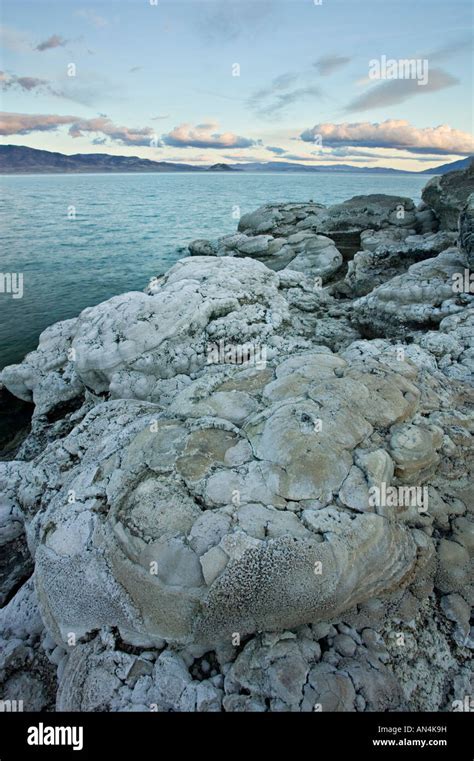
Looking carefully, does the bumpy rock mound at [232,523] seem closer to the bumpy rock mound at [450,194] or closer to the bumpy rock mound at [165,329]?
the bumpy rock mound at [165,329]

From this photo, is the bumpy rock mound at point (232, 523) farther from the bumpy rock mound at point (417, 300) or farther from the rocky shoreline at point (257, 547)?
the bumpy rock mound at point (417, 300)

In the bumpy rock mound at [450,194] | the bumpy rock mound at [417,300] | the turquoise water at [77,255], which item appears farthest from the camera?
the turquoise water at [77,255]

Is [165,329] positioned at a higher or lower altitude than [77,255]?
lower

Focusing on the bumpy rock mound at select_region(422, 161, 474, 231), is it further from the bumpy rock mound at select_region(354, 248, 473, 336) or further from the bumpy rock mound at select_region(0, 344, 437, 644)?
the bumpy rock mound at select_region(0, 344, 437, 644)

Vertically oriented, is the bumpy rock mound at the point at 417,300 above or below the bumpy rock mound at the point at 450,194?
below

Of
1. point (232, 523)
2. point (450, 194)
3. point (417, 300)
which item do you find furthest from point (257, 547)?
point (450, 194)

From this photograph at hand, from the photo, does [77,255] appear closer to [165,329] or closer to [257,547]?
[165,329]

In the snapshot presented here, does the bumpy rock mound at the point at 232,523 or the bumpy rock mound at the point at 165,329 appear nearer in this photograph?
the bumpy rock mound at the point at 232,523

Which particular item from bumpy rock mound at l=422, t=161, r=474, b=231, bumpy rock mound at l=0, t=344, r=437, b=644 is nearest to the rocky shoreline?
bumpy rock mound at l=0, t=344, r=437, b=644

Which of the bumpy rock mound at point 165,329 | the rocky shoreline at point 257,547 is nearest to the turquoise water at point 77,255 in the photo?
the bumpy rock mound at point 165,329

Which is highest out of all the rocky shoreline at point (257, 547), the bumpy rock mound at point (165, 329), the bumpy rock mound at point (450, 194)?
the bumpy rock mound at point (450, 194)

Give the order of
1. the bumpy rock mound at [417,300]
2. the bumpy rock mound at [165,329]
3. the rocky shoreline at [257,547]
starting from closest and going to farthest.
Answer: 1. the rocky shoreline at [257,547]
2. the bumpy rock mound at [165,329]
3. the bumpy rock mound at [417,300]

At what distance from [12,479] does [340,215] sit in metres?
26.0

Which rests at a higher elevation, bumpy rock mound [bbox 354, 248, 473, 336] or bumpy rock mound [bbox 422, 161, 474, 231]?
bumpy rock mound [bbox 422, 161, 474, 231]
